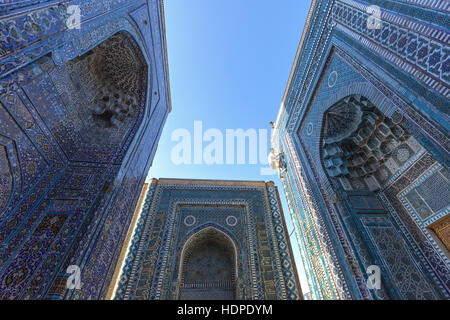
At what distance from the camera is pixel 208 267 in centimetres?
514

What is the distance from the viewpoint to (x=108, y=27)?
309 centimetres

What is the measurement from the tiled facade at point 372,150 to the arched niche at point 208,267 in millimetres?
1883

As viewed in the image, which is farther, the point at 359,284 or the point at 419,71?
the point at 359,284

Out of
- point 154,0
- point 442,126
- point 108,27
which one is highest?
point 154,0

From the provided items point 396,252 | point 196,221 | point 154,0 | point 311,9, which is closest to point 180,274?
point 196,221

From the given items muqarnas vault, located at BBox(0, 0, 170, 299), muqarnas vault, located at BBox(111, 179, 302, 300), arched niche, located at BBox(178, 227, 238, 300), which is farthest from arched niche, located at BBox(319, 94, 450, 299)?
muqarnas vault, located at BBox(0, 0, 170, 299)

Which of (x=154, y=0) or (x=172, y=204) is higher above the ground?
(x=154, y=0)

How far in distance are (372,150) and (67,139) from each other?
226 inches

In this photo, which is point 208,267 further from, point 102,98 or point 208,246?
point 102,98

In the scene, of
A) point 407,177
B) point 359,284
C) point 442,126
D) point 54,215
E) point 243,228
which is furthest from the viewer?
point 243,228

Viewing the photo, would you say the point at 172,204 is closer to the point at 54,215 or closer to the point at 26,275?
the point at 54,215

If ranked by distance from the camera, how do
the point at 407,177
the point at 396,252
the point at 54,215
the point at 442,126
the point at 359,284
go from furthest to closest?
the point at 407,177 → the point at 396,252 → the point at 359,284 → the point at 54,215 → the point at 442,126

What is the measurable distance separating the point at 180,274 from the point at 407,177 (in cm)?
511

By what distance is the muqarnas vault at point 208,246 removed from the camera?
4.38 metres
